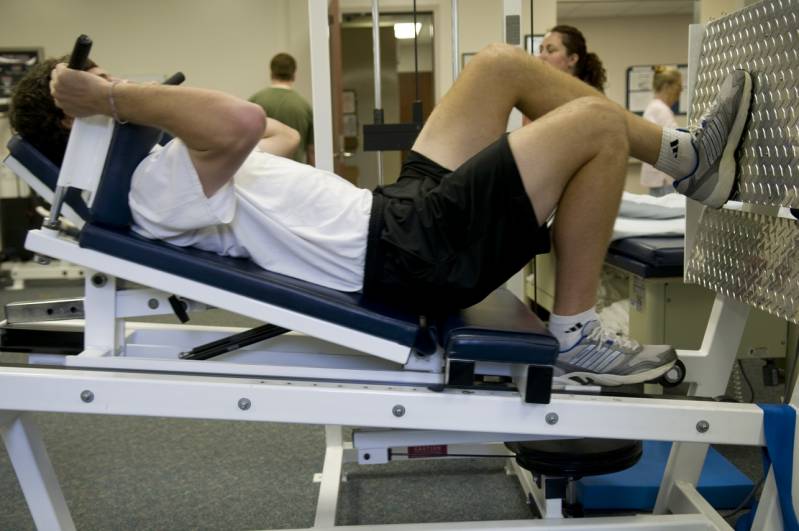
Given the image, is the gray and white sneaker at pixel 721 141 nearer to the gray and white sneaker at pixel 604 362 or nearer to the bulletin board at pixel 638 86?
the gray and white sneaker at pixel 604 362

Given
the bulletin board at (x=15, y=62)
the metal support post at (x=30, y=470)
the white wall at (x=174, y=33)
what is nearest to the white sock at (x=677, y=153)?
the metal support post at (x=30, y=470)

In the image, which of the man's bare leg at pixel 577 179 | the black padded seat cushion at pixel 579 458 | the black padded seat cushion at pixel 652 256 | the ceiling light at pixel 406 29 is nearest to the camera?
the man's bare leg at pixel 577 179

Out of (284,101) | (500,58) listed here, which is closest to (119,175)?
(500,58)

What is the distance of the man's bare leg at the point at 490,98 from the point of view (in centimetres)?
Result: 155

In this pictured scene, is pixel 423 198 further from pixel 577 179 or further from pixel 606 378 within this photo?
pixel 606 378

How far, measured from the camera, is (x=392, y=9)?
17.5 ft

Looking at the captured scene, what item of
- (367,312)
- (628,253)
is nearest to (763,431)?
(367,312)

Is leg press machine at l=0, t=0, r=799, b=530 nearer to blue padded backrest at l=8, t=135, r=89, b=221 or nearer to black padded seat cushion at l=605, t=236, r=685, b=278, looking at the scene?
blue padded backrest at l=8, t=135, r=89, b=221

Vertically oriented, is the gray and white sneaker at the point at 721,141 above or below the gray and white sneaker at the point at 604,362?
above

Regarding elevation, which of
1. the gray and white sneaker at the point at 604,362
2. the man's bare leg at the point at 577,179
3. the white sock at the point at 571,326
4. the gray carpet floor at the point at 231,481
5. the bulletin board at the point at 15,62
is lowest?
the gray carpet floor at the point at 231,481

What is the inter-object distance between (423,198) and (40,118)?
0.70 m

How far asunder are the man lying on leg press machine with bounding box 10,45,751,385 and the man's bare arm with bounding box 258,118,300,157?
1.34 feet

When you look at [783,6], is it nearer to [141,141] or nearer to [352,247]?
[352,247]

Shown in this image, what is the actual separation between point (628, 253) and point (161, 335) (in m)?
1.32
